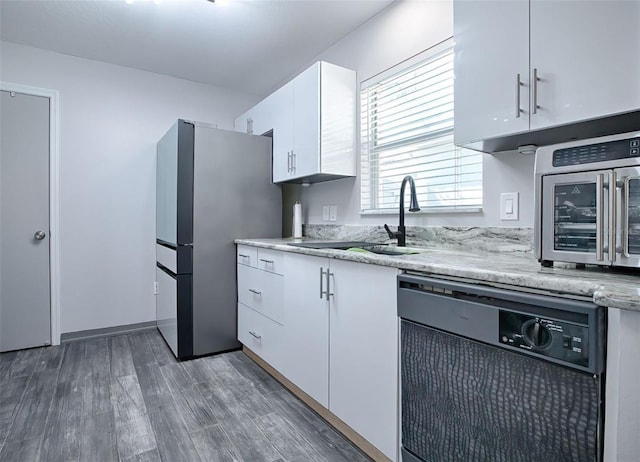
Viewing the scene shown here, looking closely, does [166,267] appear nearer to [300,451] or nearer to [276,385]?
[276,385]

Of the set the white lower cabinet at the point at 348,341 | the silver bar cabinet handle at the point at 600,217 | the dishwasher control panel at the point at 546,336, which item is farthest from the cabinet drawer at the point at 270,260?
the silver bar cabinet handle at the point at 600,217

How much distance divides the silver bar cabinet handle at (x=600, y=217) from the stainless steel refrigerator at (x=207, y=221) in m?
2.35

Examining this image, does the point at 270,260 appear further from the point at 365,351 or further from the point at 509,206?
the point at 509,206

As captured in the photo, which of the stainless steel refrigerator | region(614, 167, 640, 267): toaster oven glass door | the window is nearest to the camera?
region(614, 167, 640, 267): toaster oven glass door

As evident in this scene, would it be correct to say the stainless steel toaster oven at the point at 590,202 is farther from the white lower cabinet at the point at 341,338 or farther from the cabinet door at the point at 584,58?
the white lower cabinet at the point at 341,338

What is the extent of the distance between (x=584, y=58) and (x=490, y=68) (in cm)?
31

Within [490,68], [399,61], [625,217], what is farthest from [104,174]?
[625,217]

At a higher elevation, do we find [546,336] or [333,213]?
[333,213]

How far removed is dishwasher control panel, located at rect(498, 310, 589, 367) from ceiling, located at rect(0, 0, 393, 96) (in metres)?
2.17

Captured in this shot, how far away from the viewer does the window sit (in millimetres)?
1900

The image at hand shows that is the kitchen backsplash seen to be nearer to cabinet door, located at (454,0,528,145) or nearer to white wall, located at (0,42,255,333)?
cabinet door, located at (454,0,528,145)

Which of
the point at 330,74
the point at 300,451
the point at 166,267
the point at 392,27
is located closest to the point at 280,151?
the point at 330,74

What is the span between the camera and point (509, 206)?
5.34 feet

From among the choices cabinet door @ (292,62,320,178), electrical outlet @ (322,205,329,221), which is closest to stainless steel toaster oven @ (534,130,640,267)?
cabinet door @ (292,62,320,178)
